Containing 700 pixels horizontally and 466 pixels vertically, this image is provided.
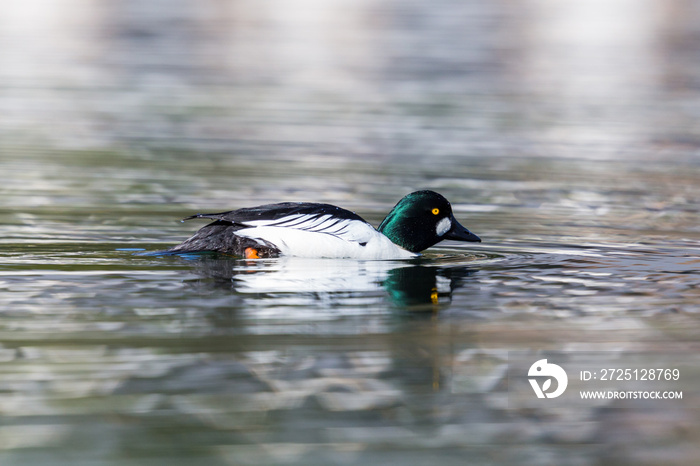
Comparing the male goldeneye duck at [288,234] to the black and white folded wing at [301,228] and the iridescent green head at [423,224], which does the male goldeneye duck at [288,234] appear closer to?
the black and white folded wing at [301,228]

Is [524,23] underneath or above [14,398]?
above

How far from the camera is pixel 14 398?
545 centimetres

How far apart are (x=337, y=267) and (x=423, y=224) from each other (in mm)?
1042

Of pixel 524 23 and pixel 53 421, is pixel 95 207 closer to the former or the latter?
pixel 53 421

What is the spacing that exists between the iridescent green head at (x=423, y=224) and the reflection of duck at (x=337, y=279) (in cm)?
31

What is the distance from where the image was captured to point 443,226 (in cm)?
940

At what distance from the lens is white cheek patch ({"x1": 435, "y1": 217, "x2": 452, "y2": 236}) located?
370 inches

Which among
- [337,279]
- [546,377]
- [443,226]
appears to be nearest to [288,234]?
[337,279]

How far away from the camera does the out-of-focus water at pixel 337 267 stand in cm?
526

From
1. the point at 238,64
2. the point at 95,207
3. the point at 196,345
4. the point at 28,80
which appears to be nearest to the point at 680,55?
the point at 238,64

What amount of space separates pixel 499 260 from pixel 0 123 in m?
10.1

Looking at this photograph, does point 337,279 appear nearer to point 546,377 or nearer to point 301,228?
point 301,228

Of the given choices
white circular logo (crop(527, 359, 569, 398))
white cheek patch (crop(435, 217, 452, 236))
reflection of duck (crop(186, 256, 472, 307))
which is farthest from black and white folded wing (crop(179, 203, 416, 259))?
white circular logo (crop(527, 359, 569, 398))

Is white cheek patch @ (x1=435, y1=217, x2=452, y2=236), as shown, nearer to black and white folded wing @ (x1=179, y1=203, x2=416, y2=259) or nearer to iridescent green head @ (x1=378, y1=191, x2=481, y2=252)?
iridescent green head @ (x1=378, y1=191, x2=481, y2=252)
